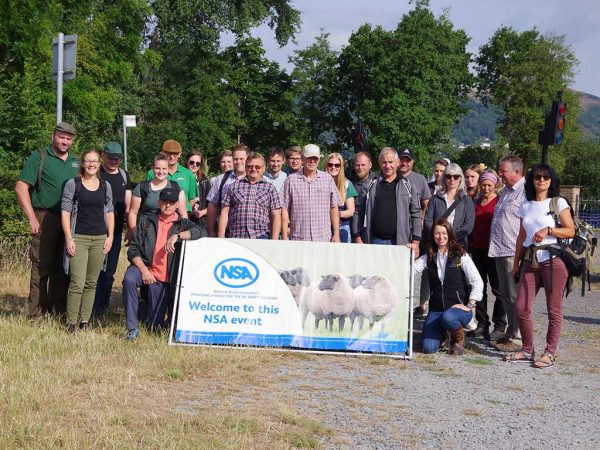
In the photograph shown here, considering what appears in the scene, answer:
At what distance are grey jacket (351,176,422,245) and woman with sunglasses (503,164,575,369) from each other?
1.36 m

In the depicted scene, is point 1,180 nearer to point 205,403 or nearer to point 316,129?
point 205,403

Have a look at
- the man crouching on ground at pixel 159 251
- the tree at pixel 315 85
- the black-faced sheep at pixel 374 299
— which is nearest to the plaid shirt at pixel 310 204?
the black-faced sheep at pixel 374 299

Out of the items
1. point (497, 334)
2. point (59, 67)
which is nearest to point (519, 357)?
point (497, 334)

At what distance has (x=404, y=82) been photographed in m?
56.5

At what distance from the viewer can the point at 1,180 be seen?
40.6 ft

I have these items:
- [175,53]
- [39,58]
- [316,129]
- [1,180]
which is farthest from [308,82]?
[1,180]

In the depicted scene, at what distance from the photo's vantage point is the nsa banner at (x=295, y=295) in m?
8.28

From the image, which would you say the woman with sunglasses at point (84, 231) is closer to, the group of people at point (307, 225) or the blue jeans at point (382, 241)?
the group of people at point (307, 225)

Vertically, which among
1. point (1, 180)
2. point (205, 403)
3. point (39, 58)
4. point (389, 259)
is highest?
point (39, 58)

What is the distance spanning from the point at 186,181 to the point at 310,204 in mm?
1743

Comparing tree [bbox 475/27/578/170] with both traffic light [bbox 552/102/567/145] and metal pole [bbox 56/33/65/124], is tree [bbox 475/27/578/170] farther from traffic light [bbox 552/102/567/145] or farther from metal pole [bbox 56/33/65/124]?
metal pole [bbox 56/33/65/124]

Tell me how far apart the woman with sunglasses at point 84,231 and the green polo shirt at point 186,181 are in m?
1.05

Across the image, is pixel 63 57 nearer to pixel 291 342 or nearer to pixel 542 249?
pixel 291 342

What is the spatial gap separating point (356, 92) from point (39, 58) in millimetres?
43953
